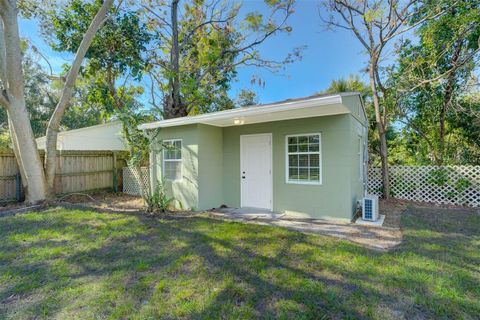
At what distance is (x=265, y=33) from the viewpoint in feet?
35.2

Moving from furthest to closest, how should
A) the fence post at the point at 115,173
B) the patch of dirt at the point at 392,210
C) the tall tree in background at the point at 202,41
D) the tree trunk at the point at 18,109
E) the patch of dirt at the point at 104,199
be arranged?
1. the tall tree in background at the point at 202,41
2. the fence post at the point at 115,173
3. the patch of dirt at the point at 104,199
4. the tree trunk at the point at 18,109
5. the patch of dirt at the point at 392,210

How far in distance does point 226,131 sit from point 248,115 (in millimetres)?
1744

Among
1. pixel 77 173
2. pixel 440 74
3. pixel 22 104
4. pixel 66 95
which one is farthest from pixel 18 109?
pixel 440 74

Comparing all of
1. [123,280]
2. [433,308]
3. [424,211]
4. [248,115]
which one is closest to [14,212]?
[123,280]

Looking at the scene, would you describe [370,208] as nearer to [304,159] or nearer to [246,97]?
[304,159]

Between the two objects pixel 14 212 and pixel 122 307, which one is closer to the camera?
pixel 122 307

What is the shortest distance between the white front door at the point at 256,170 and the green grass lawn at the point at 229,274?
5.68ft

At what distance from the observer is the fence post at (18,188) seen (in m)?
7.44

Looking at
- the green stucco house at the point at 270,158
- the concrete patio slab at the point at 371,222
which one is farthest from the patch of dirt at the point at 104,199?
the concrete patio slab at the point at 371,222

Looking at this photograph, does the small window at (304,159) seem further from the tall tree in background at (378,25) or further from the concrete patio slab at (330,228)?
the tall tree in background at (378,25)

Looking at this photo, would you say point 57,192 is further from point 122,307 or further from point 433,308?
point 433,308

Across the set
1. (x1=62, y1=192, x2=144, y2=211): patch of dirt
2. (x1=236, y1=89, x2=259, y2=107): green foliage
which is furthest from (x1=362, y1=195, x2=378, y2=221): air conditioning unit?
(x1=236, y1=89, x2=259, y2=107): green foliage

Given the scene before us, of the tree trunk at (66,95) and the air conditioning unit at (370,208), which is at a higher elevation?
the tree trunk at (66,95)

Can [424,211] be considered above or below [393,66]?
below
